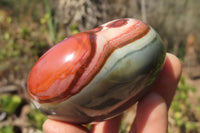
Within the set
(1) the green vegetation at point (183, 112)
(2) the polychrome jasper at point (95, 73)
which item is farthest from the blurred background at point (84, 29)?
(2) the polychrome jasper at point (95, 73)

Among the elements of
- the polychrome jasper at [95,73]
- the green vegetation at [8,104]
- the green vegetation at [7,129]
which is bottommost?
the green vegetation at [7,129]

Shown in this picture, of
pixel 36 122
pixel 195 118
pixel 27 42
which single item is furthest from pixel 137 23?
pixel 27 42

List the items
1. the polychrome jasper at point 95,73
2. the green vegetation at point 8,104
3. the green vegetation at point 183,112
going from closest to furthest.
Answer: the polychrome jasper at point 95,73
the green vegetation at point 183,112
the green vegetation at point 8,104

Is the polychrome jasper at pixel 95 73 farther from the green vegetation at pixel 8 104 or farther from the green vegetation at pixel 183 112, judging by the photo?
the green vegetation at pixel 8 104

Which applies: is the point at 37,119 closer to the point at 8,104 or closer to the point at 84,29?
the point at 8,104

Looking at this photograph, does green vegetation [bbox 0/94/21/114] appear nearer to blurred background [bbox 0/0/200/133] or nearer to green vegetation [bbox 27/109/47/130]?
blurred background [bbox 0/0/200/133]

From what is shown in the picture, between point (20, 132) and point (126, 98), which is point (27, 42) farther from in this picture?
point (126, 98)
